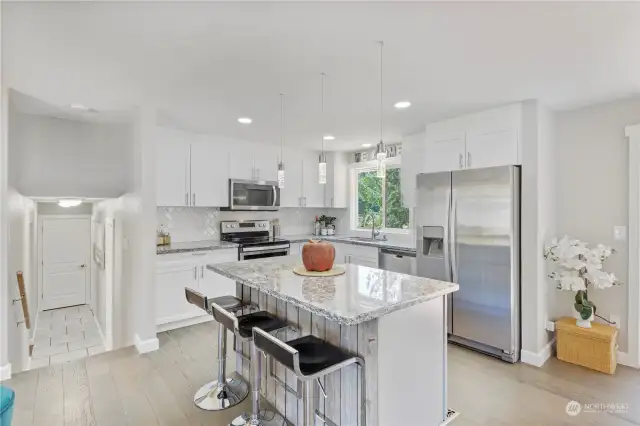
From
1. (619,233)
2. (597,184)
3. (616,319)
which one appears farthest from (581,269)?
(597,184)

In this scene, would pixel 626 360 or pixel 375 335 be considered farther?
pixel 626 360

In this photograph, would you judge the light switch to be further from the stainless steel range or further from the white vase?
the stainless steel range

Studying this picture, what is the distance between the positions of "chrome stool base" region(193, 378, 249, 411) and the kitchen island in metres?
0.32

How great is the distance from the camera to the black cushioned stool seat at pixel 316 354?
1634 millimetres

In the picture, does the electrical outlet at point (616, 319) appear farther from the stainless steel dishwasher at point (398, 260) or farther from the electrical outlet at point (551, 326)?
the stainless steel dishwasher at point (398, 260)

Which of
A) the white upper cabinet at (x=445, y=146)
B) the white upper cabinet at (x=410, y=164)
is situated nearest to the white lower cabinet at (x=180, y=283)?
the white upper cabinet at (x=410, y=164)

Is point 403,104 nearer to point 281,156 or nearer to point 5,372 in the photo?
point 281,156

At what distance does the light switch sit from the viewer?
3000 millimetres

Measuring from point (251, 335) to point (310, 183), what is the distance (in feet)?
11.9

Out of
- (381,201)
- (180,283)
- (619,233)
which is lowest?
(180,283)

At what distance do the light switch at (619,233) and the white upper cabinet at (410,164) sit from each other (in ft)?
6.38

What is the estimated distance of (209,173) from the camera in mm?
4375

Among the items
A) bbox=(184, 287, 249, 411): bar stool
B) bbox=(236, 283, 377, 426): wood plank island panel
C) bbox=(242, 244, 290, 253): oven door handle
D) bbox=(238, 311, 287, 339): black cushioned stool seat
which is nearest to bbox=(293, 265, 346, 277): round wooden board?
bbox=(236, 283, 377, 426): wood plank island panel

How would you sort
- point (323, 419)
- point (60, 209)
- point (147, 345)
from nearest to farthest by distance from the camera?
point (323, 419) < point (147, 345) < point (60, 209)
